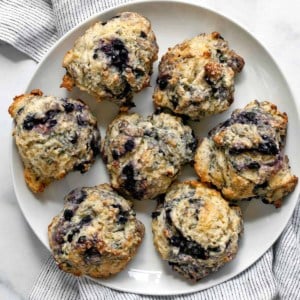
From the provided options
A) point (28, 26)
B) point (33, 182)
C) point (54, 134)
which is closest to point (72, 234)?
point (33, 182)

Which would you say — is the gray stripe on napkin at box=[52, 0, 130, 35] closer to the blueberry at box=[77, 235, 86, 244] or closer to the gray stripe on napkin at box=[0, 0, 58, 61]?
the gray stripe on napkin at box=[0, 0, 58, 61]

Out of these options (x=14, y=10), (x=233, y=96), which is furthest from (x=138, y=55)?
(x=14, y=10)

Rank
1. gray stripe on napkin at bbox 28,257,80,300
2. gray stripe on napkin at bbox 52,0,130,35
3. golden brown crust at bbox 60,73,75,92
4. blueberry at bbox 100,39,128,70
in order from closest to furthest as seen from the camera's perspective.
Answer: blueberry at bbox 100,39,128,70 < golden brown crust at bbox 60,73,75,92 < gray stripe on napkin at bbox 52,0,130,35 < gray stripe on napkin at bbox 28,257,80,300

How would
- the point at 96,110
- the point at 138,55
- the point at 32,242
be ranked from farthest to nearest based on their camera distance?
the point at 32,242 < the point at 96,110 < the point at 138,55

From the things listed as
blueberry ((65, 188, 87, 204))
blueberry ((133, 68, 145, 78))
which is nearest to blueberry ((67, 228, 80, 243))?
blueberry ((65, 188, 87, 204))

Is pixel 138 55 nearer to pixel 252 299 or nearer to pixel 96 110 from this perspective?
pixel 96 110

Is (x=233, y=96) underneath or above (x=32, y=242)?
above
